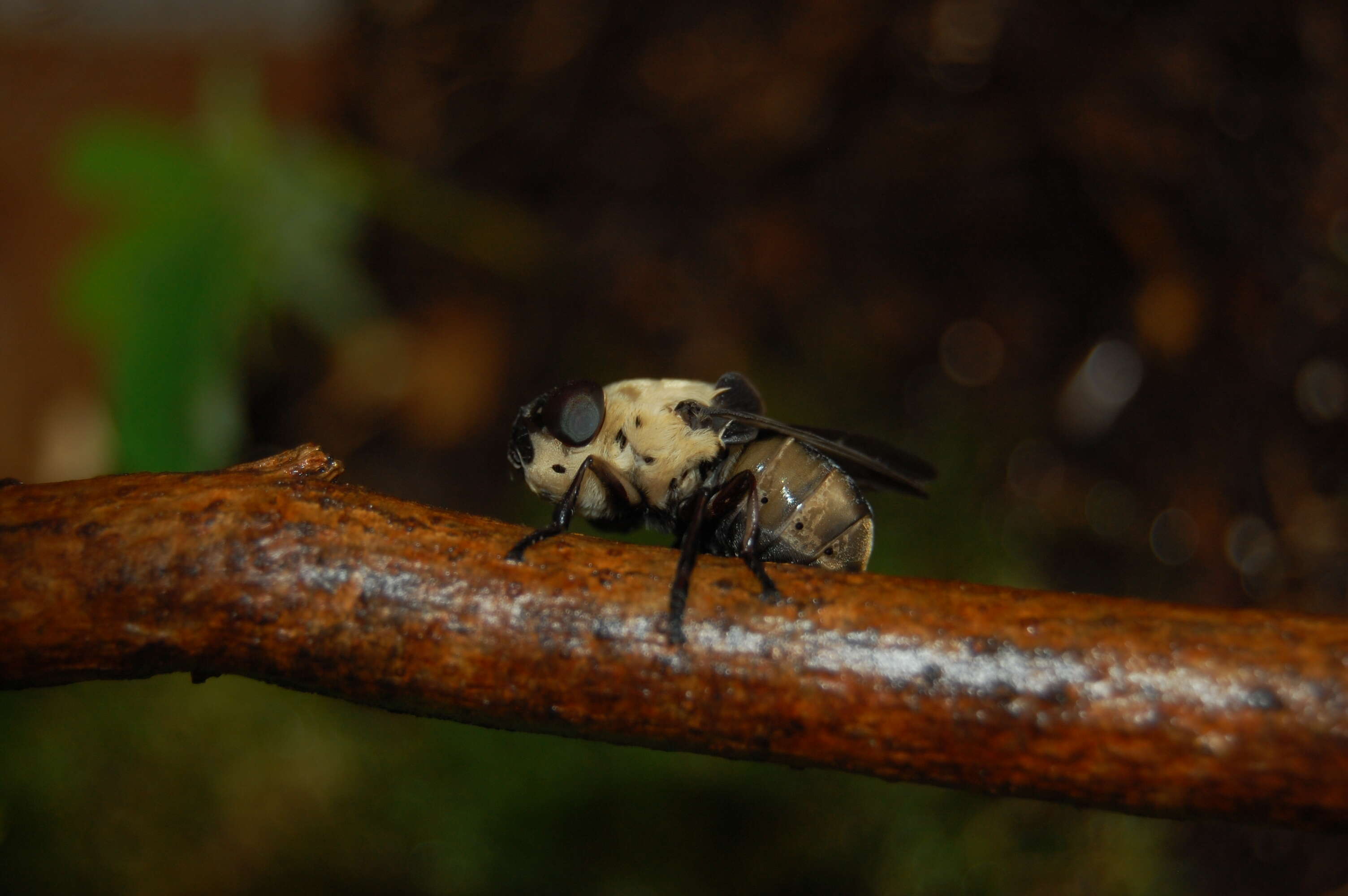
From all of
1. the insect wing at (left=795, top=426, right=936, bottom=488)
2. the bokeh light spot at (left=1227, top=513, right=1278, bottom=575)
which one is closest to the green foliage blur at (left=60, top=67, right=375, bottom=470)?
the insect wing at (left=795, top=426, right=936, bottom=488)

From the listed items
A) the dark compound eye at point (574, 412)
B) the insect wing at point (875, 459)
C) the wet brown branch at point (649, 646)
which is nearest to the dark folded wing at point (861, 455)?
the insect wing at point (875, 459)

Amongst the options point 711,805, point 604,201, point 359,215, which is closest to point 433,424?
point 359,215

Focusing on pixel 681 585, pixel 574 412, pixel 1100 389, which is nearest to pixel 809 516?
pixel 574 412

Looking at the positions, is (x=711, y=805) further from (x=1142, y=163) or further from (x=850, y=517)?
(x=1142, y=163)

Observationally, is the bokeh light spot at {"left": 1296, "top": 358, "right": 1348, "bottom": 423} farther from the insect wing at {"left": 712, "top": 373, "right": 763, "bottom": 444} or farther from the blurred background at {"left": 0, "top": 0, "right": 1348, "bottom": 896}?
the insect wing at {"left": 712, "top": 373, "right": 763, "bottom": 444}

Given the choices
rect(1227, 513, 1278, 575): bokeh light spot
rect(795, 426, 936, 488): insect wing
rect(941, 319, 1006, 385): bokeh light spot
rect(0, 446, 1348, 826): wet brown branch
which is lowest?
rect(1227, 513, 1278, 575): bokeh light spot

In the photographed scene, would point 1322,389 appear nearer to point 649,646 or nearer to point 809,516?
point 809,516

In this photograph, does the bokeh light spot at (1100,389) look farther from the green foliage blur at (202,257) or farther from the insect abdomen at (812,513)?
the green foliage blur at (202,257)
